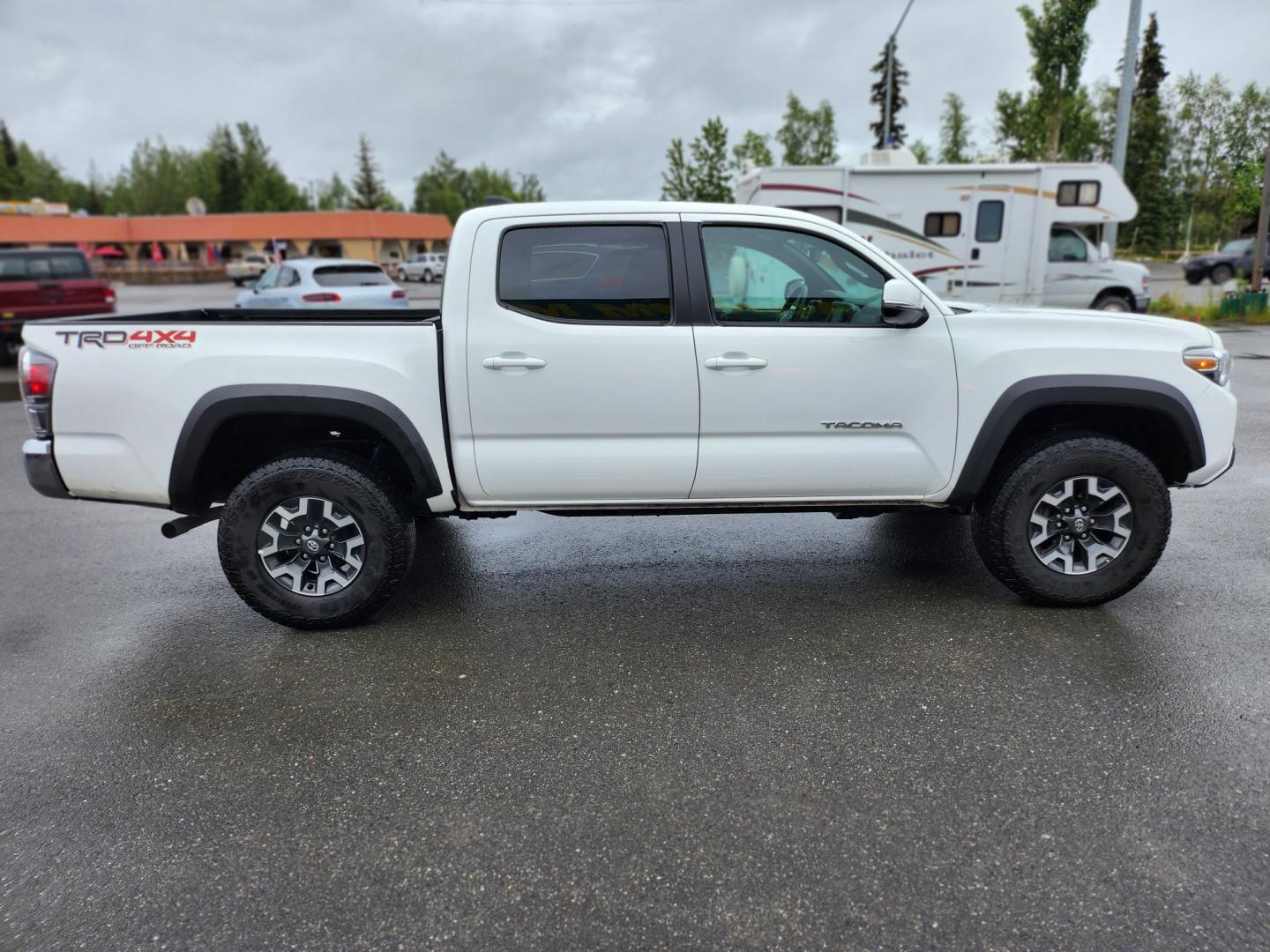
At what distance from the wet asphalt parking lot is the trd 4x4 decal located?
1.39m

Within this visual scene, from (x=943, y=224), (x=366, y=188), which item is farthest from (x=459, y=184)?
(x=943, y=224)

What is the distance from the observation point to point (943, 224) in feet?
46.4

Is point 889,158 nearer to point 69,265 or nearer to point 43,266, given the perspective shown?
point 69,265

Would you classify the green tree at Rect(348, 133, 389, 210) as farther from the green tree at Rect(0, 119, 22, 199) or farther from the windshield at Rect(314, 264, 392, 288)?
the windshield at Rect(314, 264, 392, 288)

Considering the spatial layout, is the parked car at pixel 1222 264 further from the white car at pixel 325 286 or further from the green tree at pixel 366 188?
the green tree at pixel 366 188

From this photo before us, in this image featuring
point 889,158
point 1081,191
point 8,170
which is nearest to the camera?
point 1081,191

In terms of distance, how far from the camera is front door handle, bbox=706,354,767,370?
3.88 meters

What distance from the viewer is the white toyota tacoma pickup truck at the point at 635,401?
385 cm

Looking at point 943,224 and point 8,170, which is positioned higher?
point 8,170

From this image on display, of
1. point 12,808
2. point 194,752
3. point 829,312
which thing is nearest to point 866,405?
point 829,312

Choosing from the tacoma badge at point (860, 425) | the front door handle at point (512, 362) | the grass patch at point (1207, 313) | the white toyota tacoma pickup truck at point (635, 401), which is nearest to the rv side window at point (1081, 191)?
the grass patch at point (1207, 313)

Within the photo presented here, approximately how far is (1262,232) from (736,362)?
1927 cm

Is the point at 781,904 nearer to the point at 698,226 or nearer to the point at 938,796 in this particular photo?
the point at 938,796

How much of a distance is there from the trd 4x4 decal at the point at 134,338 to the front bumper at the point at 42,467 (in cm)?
50
